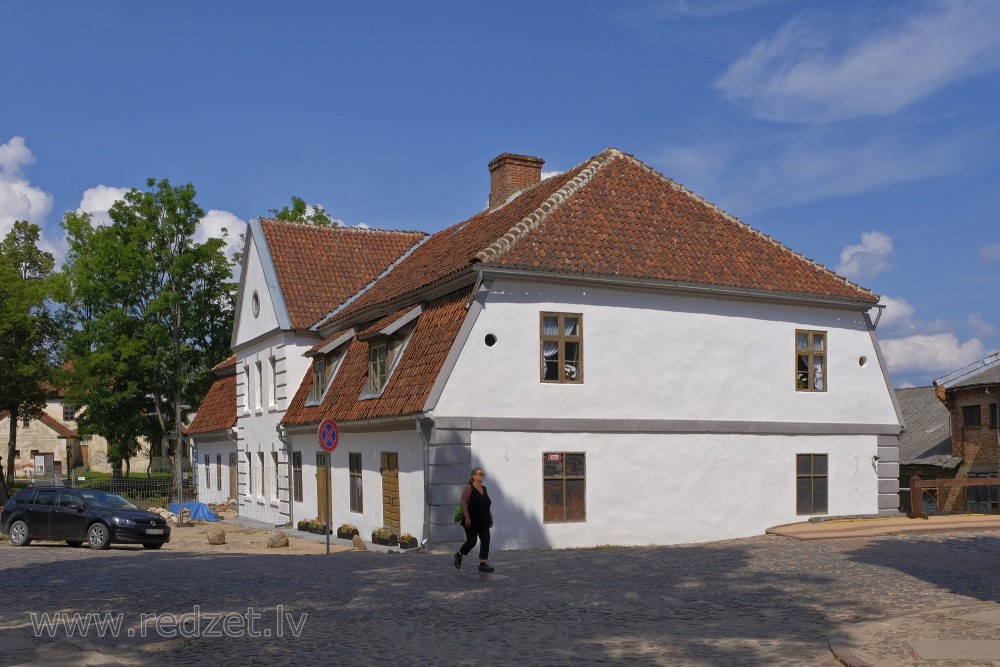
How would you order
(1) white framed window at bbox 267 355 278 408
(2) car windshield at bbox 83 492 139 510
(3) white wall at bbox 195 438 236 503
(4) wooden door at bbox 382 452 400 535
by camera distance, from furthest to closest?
1. (3) white wall at bbox 195 438 236 503
2. (1) white framed window at bbox 267 355 278 408
3. (2) car windshield at bbox 83 492 139 510
4. (4) wooden door at bbox 382 452 400 535

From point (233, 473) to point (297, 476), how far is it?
1143 cm

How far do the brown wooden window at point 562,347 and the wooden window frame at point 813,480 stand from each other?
6.40 metres

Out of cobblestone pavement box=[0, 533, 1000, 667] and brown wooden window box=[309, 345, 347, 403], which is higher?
brown wooden window box=[309, 345, 347, 403]

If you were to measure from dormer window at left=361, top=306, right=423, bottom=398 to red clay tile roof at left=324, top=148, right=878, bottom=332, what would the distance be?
2.33 ft

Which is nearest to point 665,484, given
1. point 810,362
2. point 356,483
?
point 810,362

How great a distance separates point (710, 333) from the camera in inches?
961

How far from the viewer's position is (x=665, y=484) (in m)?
23.5

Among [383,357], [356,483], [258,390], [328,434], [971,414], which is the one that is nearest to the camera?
[328,434]

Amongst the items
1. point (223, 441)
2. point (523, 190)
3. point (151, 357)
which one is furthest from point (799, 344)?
point (151, 357)

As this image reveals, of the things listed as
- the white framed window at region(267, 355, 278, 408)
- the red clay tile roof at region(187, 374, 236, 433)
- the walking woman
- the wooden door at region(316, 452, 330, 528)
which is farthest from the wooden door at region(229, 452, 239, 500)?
the walking woman

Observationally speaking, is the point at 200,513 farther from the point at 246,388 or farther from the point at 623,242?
the point at 623,242

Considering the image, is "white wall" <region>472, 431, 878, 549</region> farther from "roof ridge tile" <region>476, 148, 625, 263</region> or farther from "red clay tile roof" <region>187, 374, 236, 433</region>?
"red clay tile roof" <region>187, 374, 236, 433</region>

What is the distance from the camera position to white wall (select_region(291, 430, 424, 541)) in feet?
73.5

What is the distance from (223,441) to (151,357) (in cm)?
932
